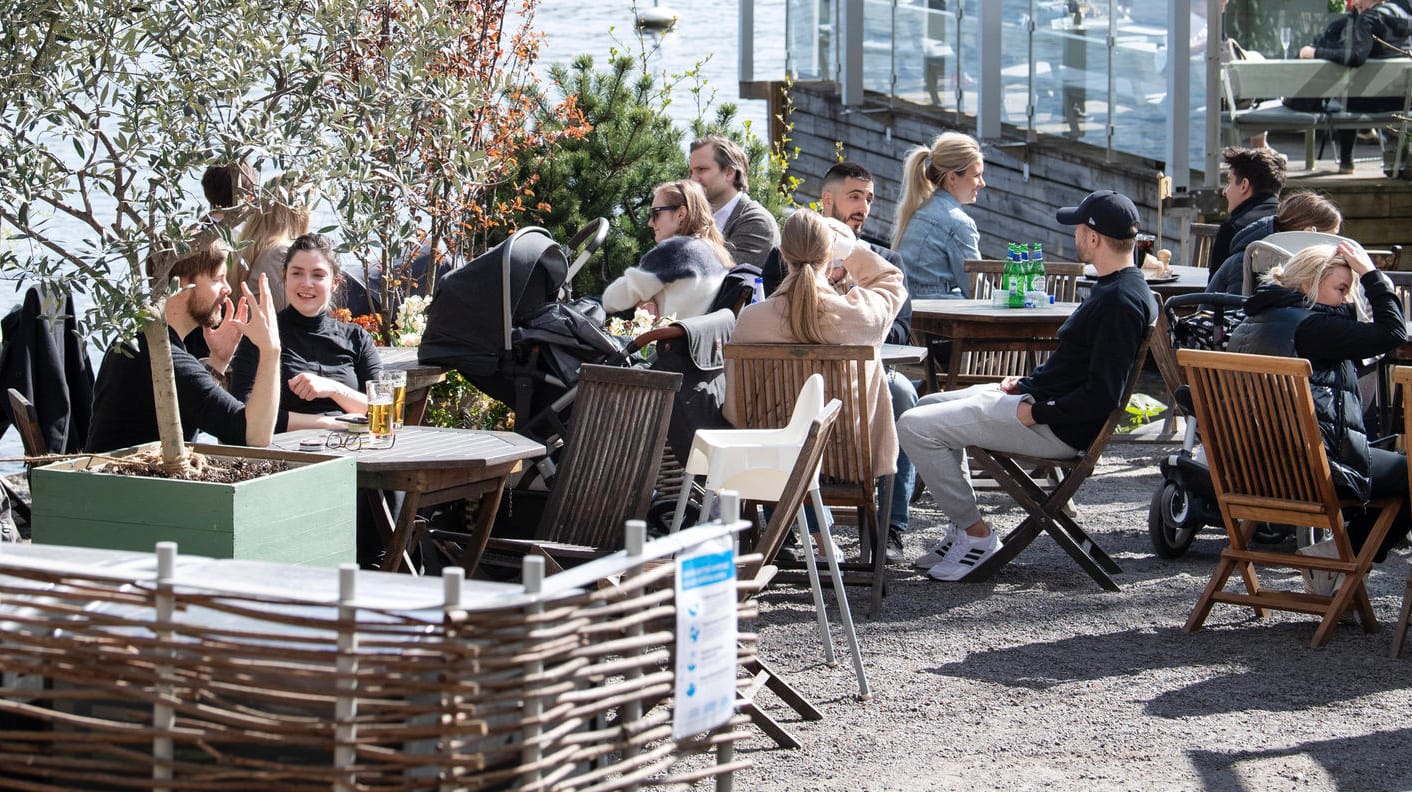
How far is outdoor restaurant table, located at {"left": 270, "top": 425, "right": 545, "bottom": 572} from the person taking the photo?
474 centimetres

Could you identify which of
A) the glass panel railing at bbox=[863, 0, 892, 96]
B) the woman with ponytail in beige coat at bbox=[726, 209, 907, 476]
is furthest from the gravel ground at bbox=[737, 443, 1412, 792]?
the glass panel railing at bbox=[863, 0, 892, 96]

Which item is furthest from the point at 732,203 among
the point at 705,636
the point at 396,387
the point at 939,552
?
the point at 705,636

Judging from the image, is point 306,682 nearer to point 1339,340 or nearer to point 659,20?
point 1339,340

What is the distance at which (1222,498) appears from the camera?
5586 millimetres

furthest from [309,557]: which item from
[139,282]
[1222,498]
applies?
[1222,498]

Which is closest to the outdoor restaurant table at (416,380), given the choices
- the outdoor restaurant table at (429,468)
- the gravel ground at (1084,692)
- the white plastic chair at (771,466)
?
the outdoor restaurant table at (429,468)

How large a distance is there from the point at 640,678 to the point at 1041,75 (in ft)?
36.3

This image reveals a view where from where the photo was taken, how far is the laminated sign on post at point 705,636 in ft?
9.20

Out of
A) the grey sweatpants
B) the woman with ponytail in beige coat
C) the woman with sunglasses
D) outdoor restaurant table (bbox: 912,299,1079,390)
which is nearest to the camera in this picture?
the woman with ponytail in beige coat

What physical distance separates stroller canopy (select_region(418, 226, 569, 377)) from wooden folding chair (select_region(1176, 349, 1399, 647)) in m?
2.30

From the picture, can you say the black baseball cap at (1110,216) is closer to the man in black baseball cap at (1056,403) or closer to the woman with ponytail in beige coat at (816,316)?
the man in black baseball cap at (1056,403)

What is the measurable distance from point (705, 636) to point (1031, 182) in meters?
10.9

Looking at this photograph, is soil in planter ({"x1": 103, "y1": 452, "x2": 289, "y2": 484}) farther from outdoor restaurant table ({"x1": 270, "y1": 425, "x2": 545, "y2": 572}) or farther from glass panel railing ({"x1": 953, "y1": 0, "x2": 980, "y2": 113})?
glass panel railing ({"x1": 953, "y1": 0, "x2": 980, "y2": 113})

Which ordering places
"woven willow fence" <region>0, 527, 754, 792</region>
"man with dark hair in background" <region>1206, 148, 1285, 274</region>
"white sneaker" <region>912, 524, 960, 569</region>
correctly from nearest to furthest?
"woven willow fence" <region>0, 527, 754, 792</region>, "white sneaker" <region>912, 524, 960, 569</region>, "man with dark hair in background" <region>1206, 148, 1285, 274</region>
